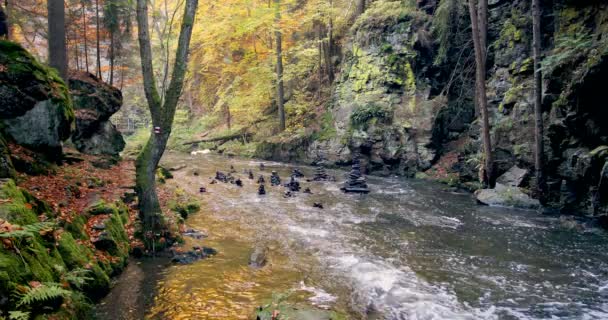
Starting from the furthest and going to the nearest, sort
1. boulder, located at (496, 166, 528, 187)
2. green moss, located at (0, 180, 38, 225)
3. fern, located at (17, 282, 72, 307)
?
boulder, located at (496, 166, 528, 187)
green moss, located at (0, 180, 38, 225)
fern, located at (17, 282, 72, 307)

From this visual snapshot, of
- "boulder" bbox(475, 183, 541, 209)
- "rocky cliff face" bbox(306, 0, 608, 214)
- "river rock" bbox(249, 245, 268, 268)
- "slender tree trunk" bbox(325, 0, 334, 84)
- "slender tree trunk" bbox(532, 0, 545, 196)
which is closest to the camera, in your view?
"river rock" bbox(249, 245, 268, 268)

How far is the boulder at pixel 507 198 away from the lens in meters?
13.5

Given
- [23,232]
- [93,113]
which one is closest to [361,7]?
[93,113]

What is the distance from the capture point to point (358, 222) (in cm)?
1152

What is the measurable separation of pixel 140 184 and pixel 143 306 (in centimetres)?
313

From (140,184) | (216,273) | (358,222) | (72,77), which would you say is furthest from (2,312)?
(72,77)

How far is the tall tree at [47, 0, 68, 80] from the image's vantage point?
1358cm

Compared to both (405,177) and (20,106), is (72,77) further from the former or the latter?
(405,177)

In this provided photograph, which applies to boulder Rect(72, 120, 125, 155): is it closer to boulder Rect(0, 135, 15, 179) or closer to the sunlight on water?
the sunlight on water

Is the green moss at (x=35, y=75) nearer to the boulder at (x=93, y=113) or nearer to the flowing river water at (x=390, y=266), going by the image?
the flowing river water at (x=390, y=266)

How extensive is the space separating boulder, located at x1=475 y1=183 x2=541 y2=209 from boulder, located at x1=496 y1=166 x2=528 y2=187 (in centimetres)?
39

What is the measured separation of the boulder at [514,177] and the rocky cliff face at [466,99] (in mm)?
152

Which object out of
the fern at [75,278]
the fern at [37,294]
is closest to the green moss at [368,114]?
the fern at [75,278]

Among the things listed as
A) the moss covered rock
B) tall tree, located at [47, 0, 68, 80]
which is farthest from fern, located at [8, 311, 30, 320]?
tall tree, located at [47, 0, 68, 80]
